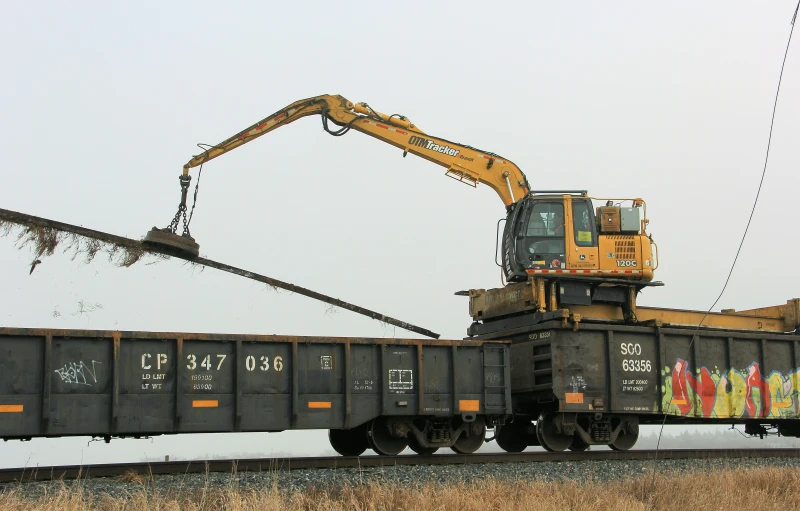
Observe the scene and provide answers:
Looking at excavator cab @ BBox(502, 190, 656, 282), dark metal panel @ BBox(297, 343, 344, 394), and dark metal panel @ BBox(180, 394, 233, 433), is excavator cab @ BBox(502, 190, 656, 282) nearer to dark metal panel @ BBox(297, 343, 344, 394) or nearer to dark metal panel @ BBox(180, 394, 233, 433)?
dark metal panel @ BBox(297, 343, 344, 394)

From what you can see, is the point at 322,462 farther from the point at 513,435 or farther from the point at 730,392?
the point at 730,392

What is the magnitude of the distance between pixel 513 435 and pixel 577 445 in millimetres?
1639

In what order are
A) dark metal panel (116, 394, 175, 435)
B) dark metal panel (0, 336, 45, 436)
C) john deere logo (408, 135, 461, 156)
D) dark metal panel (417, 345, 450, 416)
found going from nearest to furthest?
dark metal panel (0, 336, 45, 436)
dark metal panel (116, 394, 175, 435)
dark metal panel (417, 345, 450, 416)
john deere logo (408, 135, 461, 156)

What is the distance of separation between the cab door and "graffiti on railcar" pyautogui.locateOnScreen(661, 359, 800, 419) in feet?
9.46

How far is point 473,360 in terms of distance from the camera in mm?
16969

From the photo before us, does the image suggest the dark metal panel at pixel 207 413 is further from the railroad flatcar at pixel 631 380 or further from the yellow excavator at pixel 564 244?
the railroad flatcar at pixel 631 380

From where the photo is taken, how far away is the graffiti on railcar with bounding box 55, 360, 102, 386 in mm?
13508

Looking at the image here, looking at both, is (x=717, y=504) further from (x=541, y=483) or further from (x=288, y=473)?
(x=288, y=473)

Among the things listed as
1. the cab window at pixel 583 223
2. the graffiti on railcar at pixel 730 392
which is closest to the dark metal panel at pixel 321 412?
the cab window at pixel 583 223

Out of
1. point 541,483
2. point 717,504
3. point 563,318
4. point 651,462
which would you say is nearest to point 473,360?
point 563,318

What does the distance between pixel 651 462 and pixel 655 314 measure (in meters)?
4.95

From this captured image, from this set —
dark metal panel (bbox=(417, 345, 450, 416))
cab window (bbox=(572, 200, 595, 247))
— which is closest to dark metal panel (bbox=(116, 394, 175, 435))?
dark metal panel (bbox=(417, 345, 450, 416))

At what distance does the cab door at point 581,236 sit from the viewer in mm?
18469

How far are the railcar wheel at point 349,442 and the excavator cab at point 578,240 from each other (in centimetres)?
473
